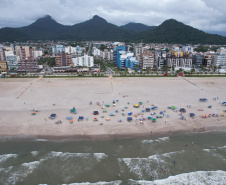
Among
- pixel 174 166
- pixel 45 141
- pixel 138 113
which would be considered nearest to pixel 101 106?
pixel 138 113

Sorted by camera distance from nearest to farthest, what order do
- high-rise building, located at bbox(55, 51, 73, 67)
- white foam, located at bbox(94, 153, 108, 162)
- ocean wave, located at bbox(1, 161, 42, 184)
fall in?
ocean wave, located at bbox(1, 161, 42, 184) < white foam, located at bbox(94, 153, 108, 162) < high-rise building, located at bbox(55, 51, 73, 67)

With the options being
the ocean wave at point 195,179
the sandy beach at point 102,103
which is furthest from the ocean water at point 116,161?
the sandy beach at point 102,103

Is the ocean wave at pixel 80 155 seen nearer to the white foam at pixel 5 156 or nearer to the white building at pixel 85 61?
the white foam at pixel 5 156

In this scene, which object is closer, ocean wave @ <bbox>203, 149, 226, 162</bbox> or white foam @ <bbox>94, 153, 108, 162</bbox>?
white foam @ <bbox>94, 153, 108, 162</bbox>

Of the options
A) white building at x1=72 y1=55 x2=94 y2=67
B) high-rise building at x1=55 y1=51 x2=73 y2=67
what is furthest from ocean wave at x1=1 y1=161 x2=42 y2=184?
high-rise building at x1=55 y1=51 x2=73 y2=67

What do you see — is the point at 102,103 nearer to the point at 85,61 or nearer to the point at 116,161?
the point at 116,161

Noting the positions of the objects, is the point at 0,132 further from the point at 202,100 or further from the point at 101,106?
the point at 202,100

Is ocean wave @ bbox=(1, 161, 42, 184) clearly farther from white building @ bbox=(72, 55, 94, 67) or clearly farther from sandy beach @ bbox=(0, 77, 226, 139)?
white building @ bbox=(72, 55, 94, 67)

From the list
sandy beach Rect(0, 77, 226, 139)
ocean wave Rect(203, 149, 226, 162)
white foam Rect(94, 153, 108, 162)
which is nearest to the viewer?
white foam Rect(94, 153, 108, 162)
